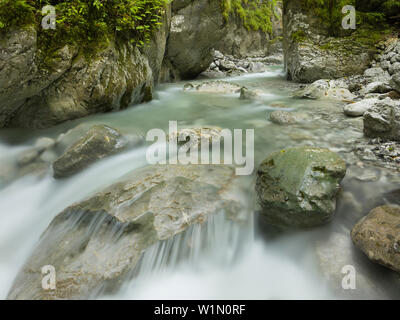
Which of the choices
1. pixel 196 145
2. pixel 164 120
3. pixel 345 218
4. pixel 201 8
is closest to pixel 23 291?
pixel 196 145

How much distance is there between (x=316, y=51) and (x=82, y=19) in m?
8.41

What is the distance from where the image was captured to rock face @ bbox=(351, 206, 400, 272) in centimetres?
178

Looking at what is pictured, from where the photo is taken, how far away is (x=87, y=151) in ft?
11.1

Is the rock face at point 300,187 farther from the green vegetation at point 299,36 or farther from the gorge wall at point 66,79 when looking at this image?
the green vegetation at point 299,36

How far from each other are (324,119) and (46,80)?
17.0ft

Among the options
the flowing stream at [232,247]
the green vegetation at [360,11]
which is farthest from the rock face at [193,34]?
the flowing stream at [232,247]

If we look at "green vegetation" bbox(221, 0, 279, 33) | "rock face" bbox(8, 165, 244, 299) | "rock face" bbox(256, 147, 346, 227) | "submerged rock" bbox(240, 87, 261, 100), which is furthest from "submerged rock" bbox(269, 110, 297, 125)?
"green vegetation" bbox(221, 0, 279, 33)

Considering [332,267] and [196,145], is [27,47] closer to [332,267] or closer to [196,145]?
[196,145]

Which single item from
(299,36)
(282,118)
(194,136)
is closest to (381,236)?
(194,136)

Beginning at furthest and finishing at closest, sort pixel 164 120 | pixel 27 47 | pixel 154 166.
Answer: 1. pixel 164 120
2. pixel 27 47
3. pixel 154 166

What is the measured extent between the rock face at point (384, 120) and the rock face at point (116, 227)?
243cm

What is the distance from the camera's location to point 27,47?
344 cm

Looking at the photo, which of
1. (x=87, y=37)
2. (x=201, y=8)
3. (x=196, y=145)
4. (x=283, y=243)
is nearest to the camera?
(x=283, y=243)

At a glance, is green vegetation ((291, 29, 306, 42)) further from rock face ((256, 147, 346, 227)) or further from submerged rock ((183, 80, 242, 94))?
rock face ((256, 147, 346, 227))
